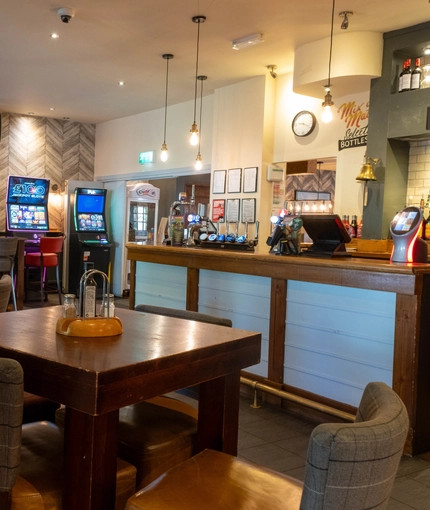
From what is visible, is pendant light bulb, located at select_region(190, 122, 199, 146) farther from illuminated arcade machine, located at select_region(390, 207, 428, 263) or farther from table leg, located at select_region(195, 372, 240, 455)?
table leg, located at select_region(195, 372, 240, 455)

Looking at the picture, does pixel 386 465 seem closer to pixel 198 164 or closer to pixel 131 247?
pixel 131 247

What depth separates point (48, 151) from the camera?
10.1 m

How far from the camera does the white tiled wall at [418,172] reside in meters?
5.57

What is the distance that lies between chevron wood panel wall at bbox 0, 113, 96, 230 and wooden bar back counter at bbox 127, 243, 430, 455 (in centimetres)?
640

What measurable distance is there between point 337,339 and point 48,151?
26.9 feet

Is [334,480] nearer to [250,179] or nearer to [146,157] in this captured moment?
[250,179]

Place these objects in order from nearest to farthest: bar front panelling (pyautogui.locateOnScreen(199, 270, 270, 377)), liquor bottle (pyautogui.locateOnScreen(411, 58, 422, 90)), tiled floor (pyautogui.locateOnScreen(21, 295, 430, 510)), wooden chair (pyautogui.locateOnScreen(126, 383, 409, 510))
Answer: wooden chair (pyautogui.locateOnScreen(126, 383, 409, 510)), tiled floor (pyautogui.locateOnScreen(21, 295, 430, 510)), bar front panelling (pyautogui.locateOnScreen(199, 270, 270, 377)), liquor bottle (pyautogui.locateOnScreen(411, 58, 422, 90))

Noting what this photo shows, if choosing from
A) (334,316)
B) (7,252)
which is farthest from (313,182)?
(334,316)

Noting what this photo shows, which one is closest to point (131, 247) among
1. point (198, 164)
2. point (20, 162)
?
point (198, 164)

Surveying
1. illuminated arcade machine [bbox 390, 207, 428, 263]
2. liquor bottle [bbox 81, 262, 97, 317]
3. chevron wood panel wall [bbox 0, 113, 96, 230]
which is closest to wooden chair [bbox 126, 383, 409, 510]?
liquor bottle [bbox 81, 262, 97, 317]

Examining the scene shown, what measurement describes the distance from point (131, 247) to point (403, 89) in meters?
3.21

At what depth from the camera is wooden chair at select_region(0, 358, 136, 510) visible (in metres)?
1.26

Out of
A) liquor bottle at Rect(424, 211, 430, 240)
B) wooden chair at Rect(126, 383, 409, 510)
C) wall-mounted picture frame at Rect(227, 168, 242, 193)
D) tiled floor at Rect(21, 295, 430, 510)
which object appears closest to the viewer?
wooden chair at Rect(126, 383, 409, 510)

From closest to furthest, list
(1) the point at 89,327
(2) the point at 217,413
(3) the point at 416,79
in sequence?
(1) the point at 89,327 < (2) the point at 217,413 < (3) the point at 416,79
